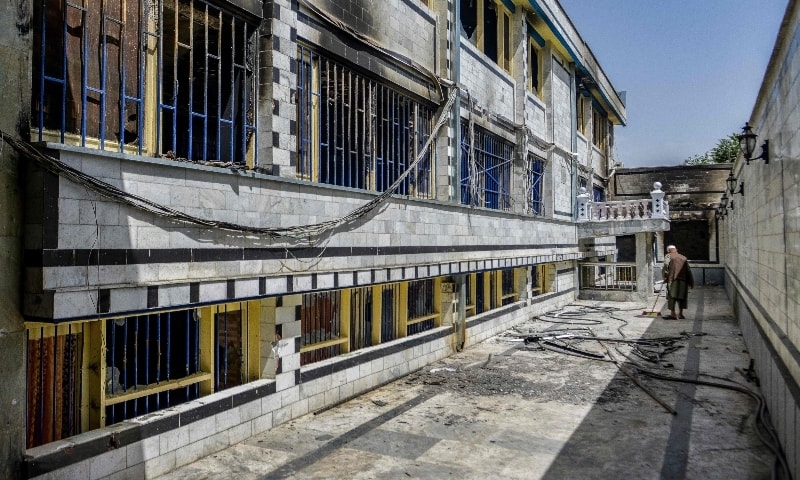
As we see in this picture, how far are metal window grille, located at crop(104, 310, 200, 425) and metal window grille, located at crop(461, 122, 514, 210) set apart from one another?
774 centimetres

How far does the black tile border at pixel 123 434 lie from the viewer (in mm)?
4379

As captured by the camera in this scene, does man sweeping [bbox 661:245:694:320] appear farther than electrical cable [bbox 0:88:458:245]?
Yes

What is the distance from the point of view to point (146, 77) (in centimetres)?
566

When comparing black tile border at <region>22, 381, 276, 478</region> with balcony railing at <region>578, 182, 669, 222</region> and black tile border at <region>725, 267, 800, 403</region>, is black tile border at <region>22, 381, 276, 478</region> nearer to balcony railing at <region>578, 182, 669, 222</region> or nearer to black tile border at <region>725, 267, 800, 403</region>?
black tile border at <region>725, 267, 800, 403</region>

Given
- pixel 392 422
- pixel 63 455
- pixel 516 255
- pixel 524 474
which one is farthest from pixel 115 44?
pixel 516 255

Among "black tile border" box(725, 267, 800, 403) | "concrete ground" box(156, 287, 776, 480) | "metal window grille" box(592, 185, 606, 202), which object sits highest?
"metal window grille" box(592, 185, 606, 202)

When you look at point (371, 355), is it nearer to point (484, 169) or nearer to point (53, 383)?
point (53, 383)

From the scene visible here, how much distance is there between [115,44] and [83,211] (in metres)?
1.82

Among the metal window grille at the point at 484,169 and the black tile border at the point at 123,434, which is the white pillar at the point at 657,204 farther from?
the black tile border at the point at 123,434

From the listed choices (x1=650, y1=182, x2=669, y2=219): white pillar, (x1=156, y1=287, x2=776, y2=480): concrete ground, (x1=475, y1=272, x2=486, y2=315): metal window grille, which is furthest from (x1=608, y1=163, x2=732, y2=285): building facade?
(x1=156, y1=287, x2=776, y2=480): concrete ground

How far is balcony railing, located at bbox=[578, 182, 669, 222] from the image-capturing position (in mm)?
20172

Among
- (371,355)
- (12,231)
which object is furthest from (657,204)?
(12,231)

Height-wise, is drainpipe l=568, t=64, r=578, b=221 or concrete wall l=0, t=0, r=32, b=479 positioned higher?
drainpipe l=568, t=64, r=578, b=221

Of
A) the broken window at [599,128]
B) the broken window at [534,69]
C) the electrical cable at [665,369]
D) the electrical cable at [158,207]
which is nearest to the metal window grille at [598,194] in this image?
the broken window at [599,128]
